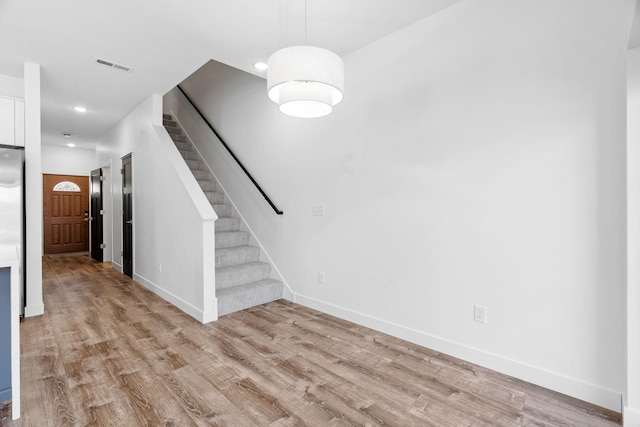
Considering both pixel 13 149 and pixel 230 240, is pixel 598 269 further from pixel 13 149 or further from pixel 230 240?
pixel 13 149

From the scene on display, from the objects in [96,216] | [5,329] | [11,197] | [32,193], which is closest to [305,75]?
[5,329]

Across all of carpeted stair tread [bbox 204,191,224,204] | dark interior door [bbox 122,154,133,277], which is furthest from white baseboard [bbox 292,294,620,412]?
dark interior door [bbox 122,154,133,277]

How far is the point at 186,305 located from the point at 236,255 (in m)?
0.90

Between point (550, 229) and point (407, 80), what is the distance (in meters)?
1.61

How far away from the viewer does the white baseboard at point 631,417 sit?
168cm

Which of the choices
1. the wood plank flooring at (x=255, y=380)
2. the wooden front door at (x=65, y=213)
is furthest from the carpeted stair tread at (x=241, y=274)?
the wooden front door at (x=65, y=213)

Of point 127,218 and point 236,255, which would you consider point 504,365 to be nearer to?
point 236,255

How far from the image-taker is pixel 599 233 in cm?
193

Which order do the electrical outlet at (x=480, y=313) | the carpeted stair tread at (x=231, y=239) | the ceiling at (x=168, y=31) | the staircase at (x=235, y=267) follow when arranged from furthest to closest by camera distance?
the carpeted stair tread at (x=231, y=239)
the staircase at (x=235, y=267)
the ceiling at (x=168, y=31)
the electrical outlet at (x=480, y=313)

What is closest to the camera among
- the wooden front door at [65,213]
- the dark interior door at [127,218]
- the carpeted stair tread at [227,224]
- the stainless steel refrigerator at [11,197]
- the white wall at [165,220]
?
the stainless steel refrigerator at [11,197]

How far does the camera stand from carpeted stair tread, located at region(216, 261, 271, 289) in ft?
12.5

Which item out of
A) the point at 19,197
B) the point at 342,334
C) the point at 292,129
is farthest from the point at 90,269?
the point at 342,334

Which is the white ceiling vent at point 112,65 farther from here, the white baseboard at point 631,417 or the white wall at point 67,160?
the white wall at point 67,160

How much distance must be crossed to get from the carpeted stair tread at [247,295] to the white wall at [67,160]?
272 inches
